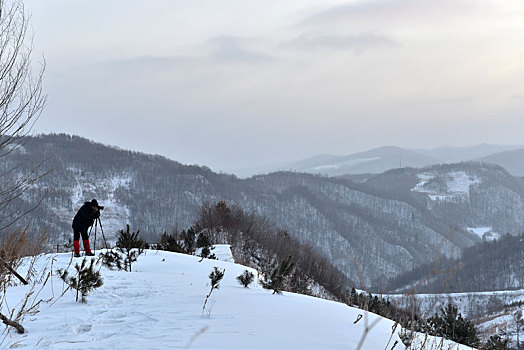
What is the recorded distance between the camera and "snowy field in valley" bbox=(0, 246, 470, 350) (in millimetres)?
3650

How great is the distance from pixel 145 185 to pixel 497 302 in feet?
442

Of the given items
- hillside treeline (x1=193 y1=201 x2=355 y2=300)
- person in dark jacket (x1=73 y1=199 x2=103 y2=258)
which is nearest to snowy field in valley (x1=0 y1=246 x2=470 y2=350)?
person in dark jacket (x1=73 y1=199 x2=103 y2=258)

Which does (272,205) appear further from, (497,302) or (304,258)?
(304,258)

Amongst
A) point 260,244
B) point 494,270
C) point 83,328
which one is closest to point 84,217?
point 83,328

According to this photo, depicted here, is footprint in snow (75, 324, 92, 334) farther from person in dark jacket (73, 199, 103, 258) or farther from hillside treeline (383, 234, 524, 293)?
hillside treeline (383, 234, 524, 293)

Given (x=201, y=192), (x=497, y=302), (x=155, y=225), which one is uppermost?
(x=201, y=192)

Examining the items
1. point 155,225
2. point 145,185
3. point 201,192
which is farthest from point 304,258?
point 145,185

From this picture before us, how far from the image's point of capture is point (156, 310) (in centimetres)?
488

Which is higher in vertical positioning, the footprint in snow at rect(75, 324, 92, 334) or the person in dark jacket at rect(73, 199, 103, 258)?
the person in dark jacket at rect(73, 199, 103, 258)

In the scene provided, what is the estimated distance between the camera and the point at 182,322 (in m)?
4.33

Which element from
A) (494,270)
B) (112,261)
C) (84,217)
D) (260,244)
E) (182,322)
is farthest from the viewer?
(494,270)

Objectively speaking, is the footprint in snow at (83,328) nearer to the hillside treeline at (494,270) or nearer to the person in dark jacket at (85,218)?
the person in dark jacket at (85,218)

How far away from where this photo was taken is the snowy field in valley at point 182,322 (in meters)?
3.65

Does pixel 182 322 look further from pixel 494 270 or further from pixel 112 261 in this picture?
pixel 494 270
